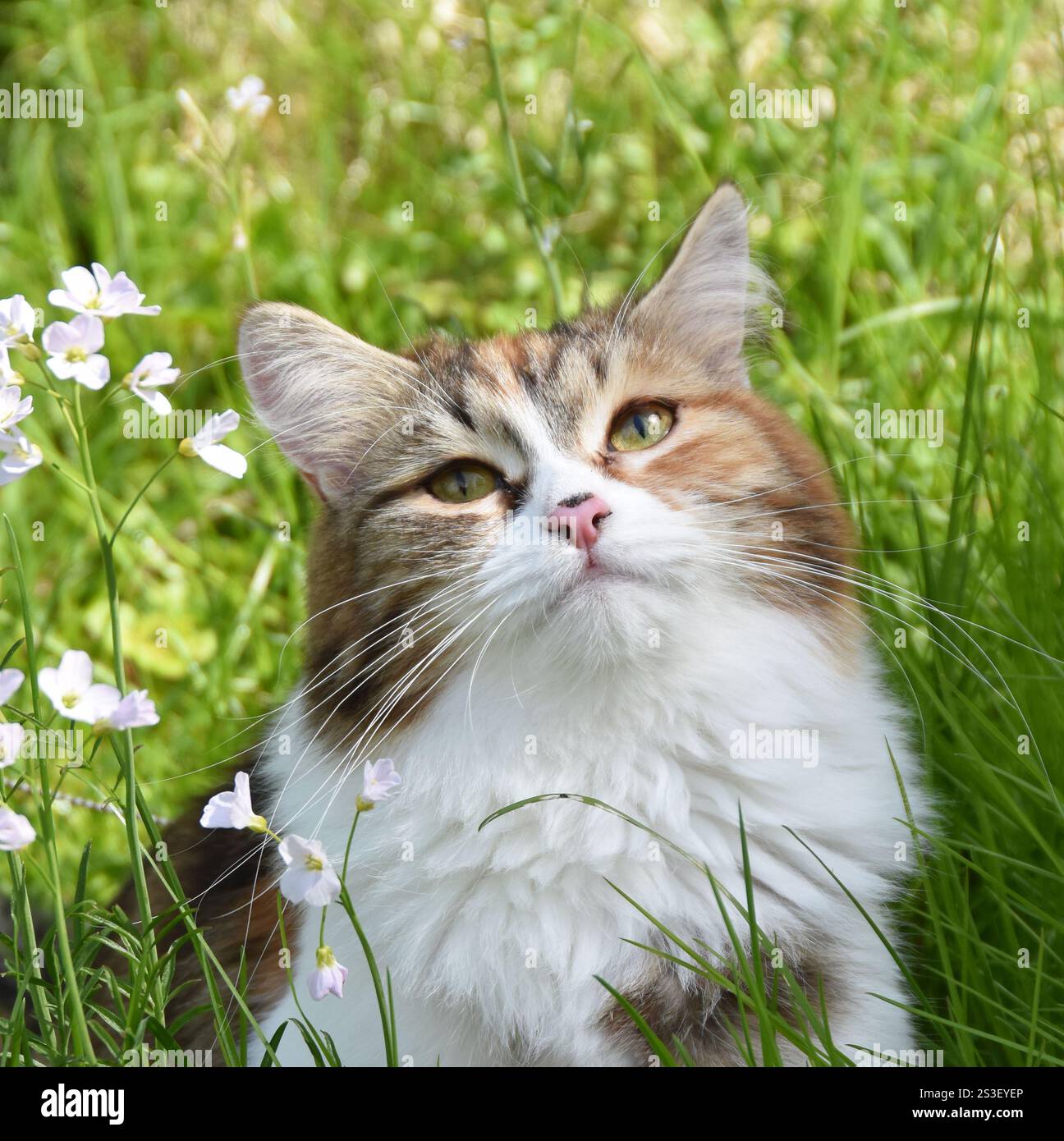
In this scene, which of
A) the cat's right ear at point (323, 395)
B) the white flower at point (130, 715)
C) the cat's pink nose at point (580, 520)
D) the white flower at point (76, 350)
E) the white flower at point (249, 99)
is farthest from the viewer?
the white flower at point (249, 99)

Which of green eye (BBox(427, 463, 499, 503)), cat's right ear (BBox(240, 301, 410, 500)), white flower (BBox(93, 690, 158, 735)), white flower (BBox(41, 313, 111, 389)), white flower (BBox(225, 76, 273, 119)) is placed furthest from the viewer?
white flower (BBox(225, 76, 273, 119))

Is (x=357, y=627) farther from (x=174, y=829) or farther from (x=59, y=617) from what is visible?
(x=59, y=617)

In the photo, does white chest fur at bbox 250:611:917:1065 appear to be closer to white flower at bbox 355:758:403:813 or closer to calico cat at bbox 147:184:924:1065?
calico cat at bbox 147:184:924:1065

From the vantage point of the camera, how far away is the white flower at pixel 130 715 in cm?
144

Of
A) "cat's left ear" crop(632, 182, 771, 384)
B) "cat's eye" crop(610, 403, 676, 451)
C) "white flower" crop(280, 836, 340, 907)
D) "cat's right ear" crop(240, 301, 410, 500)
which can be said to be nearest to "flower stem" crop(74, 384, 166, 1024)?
"white flower" crop(280, 836, 340, 907)

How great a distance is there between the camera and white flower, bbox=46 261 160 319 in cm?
163

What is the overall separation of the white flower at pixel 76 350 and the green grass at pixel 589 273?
21cm

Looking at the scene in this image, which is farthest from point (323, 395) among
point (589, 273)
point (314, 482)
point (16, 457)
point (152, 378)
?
point (589, 273)

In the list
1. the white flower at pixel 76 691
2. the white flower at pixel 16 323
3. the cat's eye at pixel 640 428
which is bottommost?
the white flower at pixel 76 691

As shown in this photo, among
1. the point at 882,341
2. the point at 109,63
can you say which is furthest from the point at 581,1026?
the point at 109,63

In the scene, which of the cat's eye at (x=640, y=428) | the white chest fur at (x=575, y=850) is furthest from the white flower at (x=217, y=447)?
the cat's eye at (x=640, y=428)

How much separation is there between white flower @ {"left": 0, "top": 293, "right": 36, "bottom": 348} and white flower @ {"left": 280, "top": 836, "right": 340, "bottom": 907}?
2.44 ft

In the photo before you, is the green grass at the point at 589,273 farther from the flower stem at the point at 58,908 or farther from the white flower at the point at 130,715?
Result: the white flower at the point at 130,715

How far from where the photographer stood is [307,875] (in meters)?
1.52
